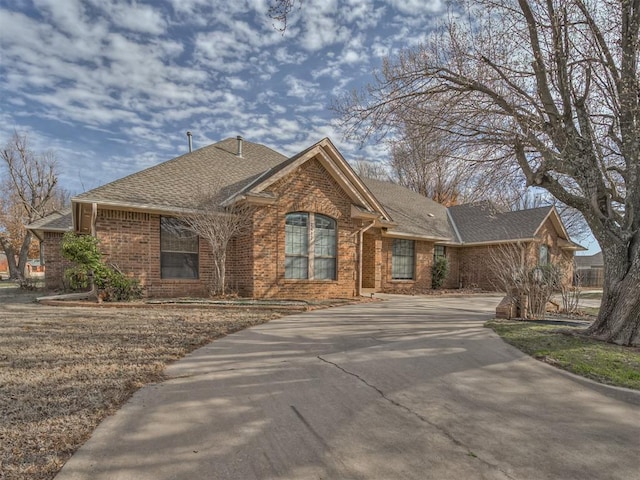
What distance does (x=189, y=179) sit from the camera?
1277 cm

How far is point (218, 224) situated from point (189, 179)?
301 cm

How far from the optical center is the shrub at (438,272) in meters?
18.5

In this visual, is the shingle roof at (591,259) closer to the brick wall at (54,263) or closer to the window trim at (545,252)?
the window trim at (545,252)

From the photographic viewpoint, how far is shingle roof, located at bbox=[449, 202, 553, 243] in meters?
19.0

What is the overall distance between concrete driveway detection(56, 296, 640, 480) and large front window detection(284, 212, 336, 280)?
6.63 meters

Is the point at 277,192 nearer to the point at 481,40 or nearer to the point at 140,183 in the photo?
the point at 140,183

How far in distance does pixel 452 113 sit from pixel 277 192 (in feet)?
19.1

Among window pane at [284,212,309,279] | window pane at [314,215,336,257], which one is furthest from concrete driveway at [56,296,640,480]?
window pane at [314,215,336,257]

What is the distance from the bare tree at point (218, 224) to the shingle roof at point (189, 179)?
19.7 inches

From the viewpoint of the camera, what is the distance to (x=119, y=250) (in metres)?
10.6

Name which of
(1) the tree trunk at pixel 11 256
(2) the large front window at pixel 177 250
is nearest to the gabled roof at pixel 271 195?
(2) the large front window at pixel 177 250

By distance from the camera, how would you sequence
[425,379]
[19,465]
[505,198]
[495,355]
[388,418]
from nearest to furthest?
[19,465] → [388,418] → [425,379] → [495,355] → [505,198]

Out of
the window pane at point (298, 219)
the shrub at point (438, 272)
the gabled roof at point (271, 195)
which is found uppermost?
the gabled roof at point (271, 195)

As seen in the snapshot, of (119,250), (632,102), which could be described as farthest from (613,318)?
(119,250)
